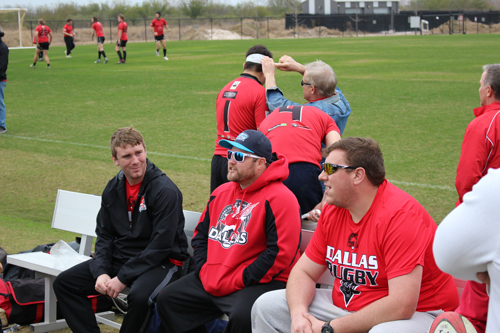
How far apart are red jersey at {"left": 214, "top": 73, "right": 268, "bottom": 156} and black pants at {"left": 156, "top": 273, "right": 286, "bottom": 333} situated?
2221mm

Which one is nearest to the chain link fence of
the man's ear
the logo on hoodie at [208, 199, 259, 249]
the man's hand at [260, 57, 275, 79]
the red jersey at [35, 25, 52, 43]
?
the red jersey at [35, 25, 52, 43]

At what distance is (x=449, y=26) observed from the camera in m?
57.1

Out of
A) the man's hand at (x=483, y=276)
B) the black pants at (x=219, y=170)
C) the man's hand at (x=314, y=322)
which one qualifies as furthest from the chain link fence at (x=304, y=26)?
the man's hand at (x=483, y=276)

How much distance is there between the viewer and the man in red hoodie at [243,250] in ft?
11.2

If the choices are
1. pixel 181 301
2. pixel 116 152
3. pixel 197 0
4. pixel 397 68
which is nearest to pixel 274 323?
pixel 181 301

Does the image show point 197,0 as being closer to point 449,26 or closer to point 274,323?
point 449,26

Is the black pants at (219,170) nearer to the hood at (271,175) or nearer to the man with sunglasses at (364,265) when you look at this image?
the hood at (271,175)

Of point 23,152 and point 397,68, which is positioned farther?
point 397,68

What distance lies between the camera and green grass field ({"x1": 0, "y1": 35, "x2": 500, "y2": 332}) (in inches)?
299

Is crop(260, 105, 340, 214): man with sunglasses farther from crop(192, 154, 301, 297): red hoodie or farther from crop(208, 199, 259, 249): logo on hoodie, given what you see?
crop(208, 199, 259, 249): logo on hoodie

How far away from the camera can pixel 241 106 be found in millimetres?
5516

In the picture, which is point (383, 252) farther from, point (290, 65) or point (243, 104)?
point (243, 104)

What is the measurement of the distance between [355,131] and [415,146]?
4.88 feet

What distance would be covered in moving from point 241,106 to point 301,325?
10.1ft
